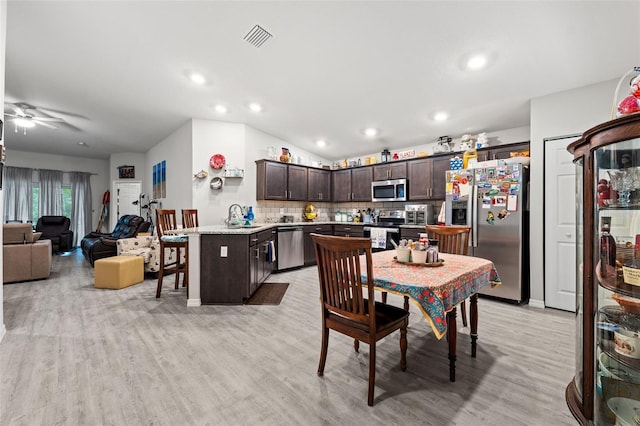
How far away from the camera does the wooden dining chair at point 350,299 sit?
5.11 feet

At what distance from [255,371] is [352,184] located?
4.53 m

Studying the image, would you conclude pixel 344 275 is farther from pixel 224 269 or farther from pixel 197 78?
pixel 197 78

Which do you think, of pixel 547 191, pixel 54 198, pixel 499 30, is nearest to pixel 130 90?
pixel 499 30

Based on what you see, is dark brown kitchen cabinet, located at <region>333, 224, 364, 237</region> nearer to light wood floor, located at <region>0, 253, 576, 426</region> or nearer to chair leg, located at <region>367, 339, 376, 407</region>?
light wood floor, located at <region>0, 253, 576, 426</region>

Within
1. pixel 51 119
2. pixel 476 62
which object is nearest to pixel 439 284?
pixel 476 62

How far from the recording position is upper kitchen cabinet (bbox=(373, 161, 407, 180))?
515 cm

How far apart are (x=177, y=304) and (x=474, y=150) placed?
4.60 m

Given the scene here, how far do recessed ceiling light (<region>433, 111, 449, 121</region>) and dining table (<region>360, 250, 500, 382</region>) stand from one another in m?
2.56

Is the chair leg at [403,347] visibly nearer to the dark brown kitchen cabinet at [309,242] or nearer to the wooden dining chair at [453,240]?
the wooden dining chair at [453,240]

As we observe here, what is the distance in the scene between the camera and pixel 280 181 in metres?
5.29

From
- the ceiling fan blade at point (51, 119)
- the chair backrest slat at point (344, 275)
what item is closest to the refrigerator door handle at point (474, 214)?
the chair backrest slat at point (344, 275)

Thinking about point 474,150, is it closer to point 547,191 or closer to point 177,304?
point 547,191

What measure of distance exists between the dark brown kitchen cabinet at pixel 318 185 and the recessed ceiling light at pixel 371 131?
146 centimetres

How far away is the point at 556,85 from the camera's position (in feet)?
9.97
